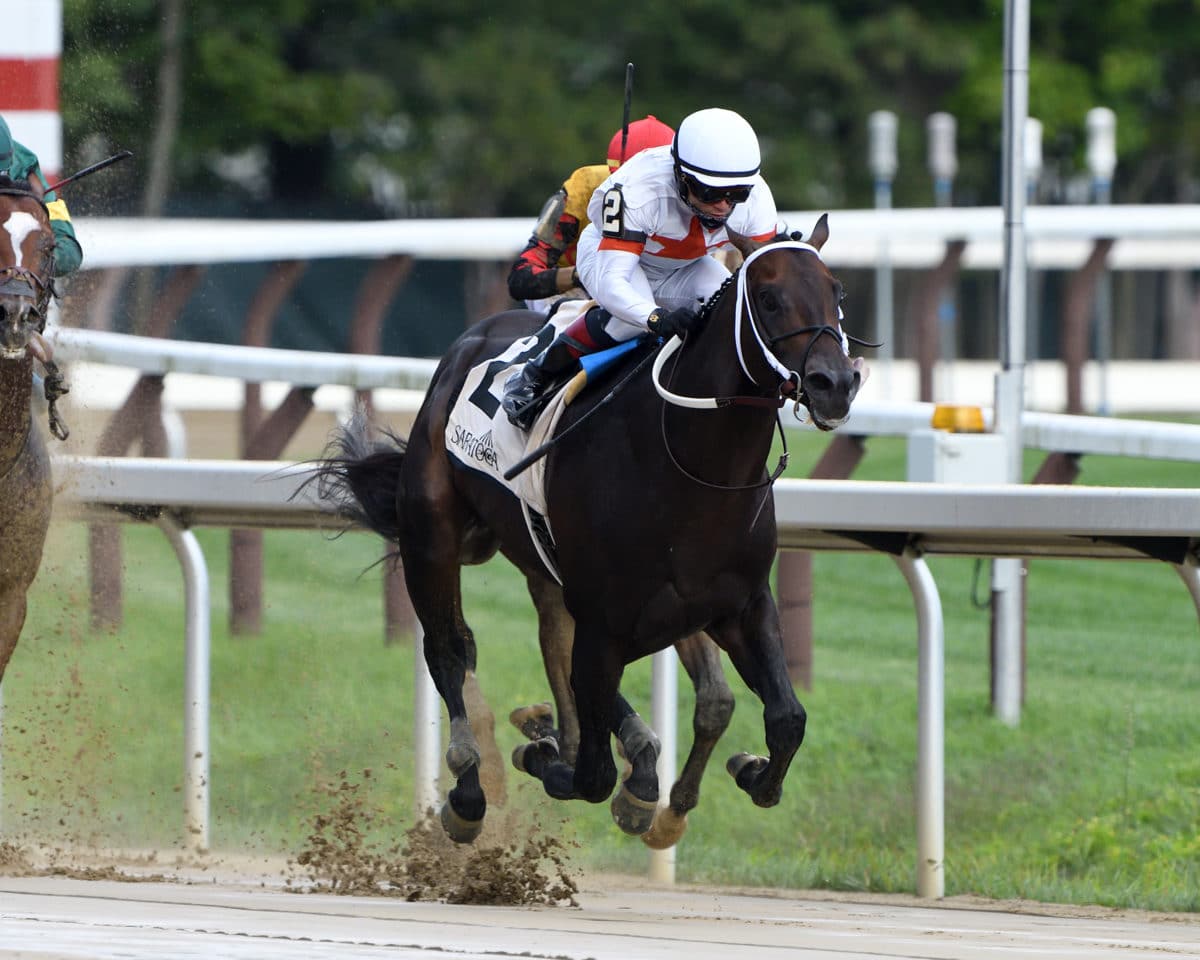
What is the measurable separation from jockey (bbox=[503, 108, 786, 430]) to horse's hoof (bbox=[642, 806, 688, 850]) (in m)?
0.97

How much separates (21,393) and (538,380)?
1263 mm

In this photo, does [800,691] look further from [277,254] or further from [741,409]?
[277,254]

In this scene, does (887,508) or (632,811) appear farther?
(887,508)

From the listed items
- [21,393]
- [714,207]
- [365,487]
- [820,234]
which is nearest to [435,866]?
[365,487]

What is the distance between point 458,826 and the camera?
19.2 ft

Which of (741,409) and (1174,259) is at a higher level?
(1174,259)

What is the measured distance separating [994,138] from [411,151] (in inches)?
268

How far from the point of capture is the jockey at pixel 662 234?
5121 mm

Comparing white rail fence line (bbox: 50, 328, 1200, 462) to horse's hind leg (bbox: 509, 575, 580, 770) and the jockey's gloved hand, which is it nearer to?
horse's hind leg (bbox: 509, 575, 580, 770)

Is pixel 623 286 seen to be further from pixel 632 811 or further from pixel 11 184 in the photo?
pixel 11 184

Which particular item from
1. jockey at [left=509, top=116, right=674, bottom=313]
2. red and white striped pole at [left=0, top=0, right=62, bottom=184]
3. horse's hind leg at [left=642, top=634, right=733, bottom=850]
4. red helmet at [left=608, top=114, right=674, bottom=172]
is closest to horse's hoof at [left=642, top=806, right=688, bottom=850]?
horse's hind leg at [left=642, top=634, right=733, bottom=850]

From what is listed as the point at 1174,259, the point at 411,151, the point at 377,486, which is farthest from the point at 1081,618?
the point at 411,151

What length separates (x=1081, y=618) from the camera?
25.1ft

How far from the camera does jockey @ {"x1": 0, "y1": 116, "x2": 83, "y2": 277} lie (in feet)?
19.0
